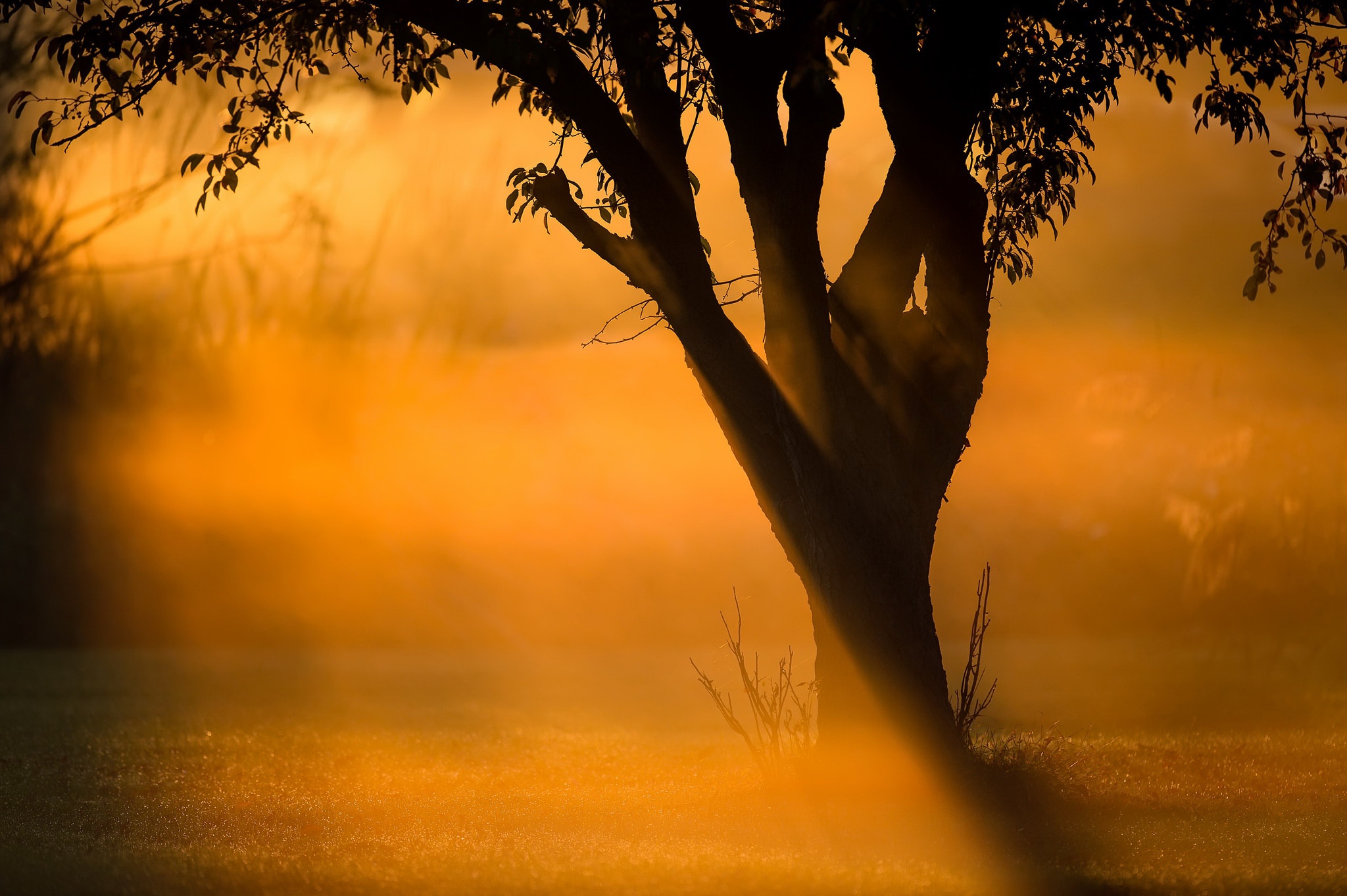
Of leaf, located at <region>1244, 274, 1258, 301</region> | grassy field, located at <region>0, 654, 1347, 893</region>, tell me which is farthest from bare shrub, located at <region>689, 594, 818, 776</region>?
leaf, located at <region>1244, 274, 1258, 301</region>

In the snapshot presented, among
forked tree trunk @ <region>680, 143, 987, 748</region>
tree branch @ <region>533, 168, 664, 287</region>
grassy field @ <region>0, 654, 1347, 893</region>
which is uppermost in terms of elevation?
tree branch @ <region>533, 168, 664, 287</region>

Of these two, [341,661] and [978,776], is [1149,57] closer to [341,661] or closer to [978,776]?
[978,776]

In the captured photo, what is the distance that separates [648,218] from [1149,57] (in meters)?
5.00

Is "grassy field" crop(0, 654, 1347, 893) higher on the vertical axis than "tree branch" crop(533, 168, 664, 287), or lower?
lower

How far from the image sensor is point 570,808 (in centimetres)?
954

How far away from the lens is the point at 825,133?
362 inches

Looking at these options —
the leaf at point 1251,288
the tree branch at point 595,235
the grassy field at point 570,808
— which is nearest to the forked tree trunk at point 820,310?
the tree branch at point 595,235

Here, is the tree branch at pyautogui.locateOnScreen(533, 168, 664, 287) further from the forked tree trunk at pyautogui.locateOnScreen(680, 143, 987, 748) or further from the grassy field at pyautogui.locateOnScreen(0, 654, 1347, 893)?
the grassy field at pyautogui.locateOnScreen(0, 654, 1347, 893)

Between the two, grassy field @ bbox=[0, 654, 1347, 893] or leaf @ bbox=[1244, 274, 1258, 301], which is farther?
leaf @ bbox=[1244, 274, 1258, 301]

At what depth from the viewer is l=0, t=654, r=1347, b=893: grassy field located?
7012 millimetres

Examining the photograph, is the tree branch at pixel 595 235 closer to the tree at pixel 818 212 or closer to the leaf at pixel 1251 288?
Answer: the tree at pixel 818 212

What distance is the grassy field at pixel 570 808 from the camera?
701cm

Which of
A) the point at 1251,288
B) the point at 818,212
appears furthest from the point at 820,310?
the point at 1251,288

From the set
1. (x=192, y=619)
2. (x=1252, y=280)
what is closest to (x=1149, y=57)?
(x=1252, y=280)
